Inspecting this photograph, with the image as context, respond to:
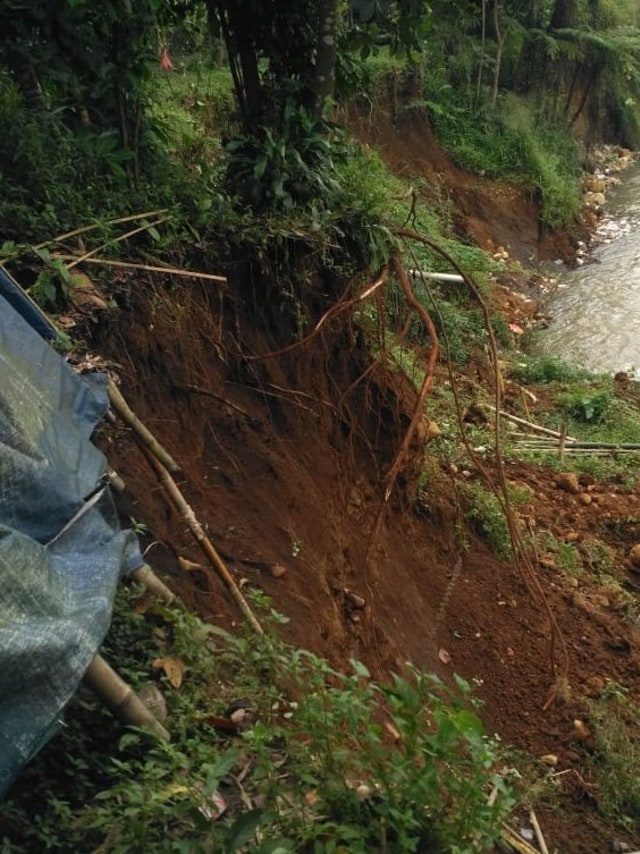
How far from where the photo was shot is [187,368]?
4.39 meters

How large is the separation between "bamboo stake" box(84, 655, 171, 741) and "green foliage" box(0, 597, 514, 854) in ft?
0.14

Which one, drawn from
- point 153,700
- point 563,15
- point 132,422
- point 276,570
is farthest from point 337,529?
point 563,15

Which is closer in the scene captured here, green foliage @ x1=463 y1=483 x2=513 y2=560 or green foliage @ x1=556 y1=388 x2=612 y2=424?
green foliage @ x1=463 y1=483 x2=513 y2=560

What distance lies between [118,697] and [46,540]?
1.68 feet

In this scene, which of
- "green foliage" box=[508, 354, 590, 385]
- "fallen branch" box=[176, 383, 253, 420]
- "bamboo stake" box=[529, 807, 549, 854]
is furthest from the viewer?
"green foliage" box=[508, 354, 590, 385]

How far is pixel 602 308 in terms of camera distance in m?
11.9

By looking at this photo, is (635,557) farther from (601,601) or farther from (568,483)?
(568,483)

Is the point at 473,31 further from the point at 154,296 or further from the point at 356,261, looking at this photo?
the point at 154,296

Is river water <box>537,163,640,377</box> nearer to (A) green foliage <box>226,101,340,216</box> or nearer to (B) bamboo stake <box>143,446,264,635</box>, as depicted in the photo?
(A) green foliage <box>226,101,340,216</box>

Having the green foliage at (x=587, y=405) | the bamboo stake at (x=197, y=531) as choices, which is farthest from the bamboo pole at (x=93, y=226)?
the green foliage at (x=587, y=405)

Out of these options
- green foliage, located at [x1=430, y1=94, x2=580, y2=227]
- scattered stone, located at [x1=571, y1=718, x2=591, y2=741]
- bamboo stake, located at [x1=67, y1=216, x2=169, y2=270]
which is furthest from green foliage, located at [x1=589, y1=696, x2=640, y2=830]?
green foliage, located at [x1=430, y1=94, x2=580, y2=227]

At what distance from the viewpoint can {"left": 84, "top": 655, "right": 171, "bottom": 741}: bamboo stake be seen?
2424mm

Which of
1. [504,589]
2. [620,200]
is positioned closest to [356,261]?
[504,589]

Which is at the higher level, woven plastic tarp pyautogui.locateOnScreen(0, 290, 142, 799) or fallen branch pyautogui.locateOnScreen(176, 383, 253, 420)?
woven plastic tarp pyautogui.locateOnScreen(0, 290, 142, 799)
